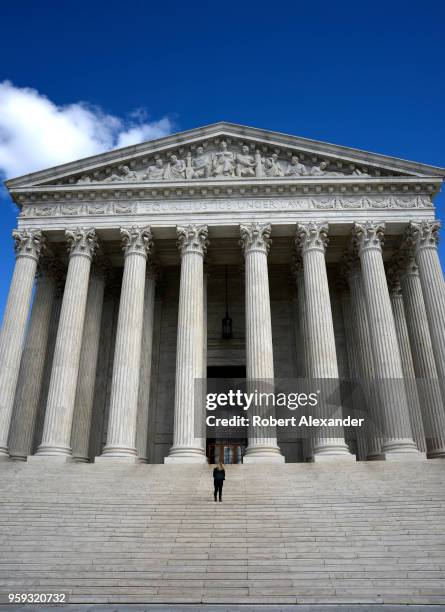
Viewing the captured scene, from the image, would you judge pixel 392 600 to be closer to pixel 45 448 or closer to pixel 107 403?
pixel 45 448

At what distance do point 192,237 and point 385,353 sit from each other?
12.2 metres

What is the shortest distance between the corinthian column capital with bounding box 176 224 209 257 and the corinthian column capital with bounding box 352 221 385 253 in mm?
8765

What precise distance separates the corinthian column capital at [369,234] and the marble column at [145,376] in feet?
42.3

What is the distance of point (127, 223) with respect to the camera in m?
28.1

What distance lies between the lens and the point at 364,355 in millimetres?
28531

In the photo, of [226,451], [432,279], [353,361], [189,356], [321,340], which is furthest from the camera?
[353,361]

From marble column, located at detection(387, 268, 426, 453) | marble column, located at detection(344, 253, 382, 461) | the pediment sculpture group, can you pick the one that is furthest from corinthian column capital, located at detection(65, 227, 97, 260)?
marble column, located at detection(387, 268, 426, 453)

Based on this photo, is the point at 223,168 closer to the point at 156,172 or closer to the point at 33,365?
the point at 156,172

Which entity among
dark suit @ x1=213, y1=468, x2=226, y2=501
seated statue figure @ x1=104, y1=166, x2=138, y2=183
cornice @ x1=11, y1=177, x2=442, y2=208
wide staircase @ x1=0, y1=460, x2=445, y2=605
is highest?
seated statue figure @ x1=104, y1=166, x2=138, y2=183

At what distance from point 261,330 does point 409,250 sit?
10889 millimetres

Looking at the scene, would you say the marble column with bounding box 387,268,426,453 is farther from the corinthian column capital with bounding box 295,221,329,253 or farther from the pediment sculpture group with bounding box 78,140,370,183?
the pediment sculpture group with bounding box 78,140,370,183

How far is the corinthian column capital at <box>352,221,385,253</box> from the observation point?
27.2 metres

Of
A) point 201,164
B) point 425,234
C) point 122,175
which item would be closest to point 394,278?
point 425,234

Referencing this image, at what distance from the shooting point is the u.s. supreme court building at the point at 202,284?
24.6 metres
